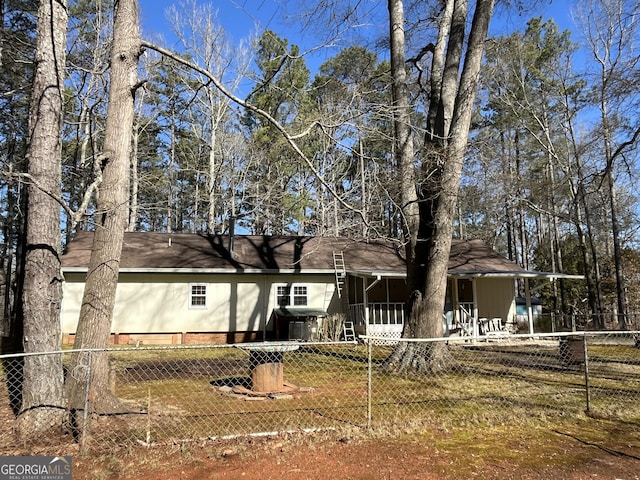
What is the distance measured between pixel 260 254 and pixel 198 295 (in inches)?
125

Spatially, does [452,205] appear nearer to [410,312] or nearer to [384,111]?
[410,312]

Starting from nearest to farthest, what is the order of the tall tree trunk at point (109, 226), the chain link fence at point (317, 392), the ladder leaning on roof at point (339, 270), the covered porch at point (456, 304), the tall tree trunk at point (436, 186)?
1. the chain link fence at point (317, 392)
2. the tall tree trunk at point (109, 226)
3. the tall tree trunk at point (436, 186)
4. the covered porch at point (456, 304)
5. the ladder leaning on roof at point (339, 270)

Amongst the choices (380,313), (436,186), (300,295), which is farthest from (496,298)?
(436,186)

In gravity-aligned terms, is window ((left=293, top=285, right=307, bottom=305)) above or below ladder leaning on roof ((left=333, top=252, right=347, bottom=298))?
below

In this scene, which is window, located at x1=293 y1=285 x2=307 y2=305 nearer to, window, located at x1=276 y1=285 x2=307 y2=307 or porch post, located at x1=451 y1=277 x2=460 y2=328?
window, located at x1=276 y1=285 x2=307 y2=307

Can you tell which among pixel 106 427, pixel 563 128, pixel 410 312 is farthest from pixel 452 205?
pixel 563 128

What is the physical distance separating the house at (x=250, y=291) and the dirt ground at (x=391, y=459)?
34.1 ft

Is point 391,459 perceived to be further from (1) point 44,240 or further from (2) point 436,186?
(2) point 436,186

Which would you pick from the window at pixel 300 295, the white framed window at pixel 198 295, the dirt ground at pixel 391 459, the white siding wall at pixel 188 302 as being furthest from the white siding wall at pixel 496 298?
the dirt ground at pixel 391 459

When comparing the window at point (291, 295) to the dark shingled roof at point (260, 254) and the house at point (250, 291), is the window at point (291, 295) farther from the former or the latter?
the dark shingled roof at point (260, 254)

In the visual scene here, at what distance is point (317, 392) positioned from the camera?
303 inches

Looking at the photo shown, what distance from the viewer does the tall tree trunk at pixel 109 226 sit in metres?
5.45

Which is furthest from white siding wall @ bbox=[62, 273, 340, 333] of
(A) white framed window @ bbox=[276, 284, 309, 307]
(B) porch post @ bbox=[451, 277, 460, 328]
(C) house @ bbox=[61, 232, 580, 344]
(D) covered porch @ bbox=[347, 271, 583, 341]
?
(B) porch post @ bbox=[451, 277, 460, 328]

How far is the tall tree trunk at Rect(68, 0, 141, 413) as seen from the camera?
545cm
